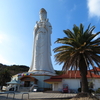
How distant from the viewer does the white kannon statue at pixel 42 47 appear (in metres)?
37.0

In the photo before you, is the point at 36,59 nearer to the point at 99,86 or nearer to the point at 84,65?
the point at 99,86

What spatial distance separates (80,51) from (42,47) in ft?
91.4

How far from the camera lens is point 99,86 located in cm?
2166

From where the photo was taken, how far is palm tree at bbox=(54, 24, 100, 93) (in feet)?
37.8

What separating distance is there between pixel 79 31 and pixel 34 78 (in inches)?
865

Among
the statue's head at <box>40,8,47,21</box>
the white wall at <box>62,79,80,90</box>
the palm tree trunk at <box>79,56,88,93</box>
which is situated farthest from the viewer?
the statue's head at <box>40,8,47,21</box>

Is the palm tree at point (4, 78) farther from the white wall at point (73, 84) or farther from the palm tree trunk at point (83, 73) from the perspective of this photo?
the palm tree trunk at point (83, 73)

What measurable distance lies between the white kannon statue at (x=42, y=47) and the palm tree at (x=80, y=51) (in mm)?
23608

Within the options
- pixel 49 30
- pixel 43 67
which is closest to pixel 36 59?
pixel 43 67

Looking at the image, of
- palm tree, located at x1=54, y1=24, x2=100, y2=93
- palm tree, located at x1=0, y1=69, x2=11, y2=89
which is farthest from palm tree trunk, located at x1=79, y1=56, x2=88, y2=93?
palm tree, located at x1=0, y1=69, x2=11, y2=89

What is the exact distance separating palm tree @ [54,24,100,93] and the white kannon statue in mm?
23608

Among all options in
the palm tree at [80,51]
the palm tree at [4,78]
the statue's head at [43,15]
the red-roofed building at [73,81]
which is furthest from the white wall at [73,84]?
the statue's head at [43,15]

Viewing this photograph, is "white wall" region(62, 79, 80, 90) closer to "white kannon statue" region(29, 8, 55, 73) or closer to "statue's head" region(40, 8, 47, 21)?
"white kannon statue" region(29, 8, 55, 73)

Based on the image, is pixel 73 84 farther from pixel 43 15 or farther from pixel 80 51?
pixel 43 15
